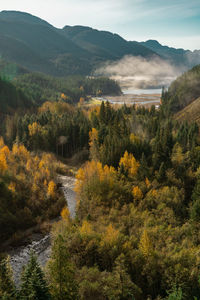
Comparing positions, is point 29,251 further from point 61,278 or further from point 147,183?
point 147,183

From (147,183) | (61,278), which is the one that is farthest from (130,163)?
(61,278)

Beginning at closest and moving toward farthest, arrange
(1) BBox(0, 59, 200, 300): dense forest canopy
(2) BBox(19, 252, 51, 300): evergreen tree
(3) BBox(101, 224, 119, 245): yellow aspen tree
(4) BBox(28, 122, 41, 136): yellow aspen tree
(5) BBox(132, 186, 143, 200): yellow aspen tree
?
(2) BBox(19, 252, 51, 300): evergreen tree, (1) BBox(0, 59, 200, 300): dense forest canopy, (3) BBox(101, 224, 119, 245): yellow aspen tree, (5) BBox(132, 186, 143, 200): yellow aspen tree, (4) BBox(28, 122, 41, 136): yellow aspen tree

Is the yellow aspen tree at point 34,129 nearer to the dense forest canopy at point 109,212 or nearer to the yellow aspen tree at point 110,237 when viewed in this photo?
the dense forest canopy at point 109,212

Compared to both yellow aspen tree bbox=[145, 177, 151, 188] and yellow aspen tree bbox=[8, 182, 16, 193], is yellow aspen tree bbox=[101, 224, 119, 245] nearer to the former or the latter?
yellow aspen tree bbox=[145, 177, 151, 188]

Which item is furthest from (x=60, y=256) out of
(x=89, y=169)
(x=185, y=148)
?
(x=185, y=148)

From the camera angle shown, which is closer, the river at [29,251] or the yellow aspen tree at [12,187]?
the river at [29,251]

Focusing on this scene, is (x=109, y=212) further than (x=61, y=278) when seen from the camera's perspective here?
Yes

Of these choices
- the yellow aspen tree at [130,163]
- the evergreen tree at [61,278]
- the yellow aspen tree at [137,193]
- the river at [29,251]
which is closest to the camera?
the evergreen tree at [61,278]

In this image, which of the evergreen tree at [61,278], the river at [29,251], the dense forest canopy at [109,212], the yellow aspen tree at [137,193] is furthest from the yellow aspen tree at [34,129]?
the evergreen tree at [61,278]

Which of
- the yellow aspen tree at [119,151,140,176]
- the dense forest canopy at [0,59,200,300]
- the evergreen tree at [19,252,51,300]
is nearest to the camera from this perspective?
the evergreen tree at [19,252,51,300]

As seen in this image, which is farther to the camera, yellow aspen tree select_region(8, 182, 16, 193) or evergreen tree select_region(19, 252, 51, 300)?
yellow aspen tree select_region(8, 182, 16, 193)

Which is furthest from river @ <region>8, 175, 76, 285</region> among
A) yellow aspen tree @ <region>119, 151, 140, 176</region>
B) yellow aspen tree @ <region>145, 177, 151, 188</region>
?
yellow aspen tree @ <region>145, 177, 151, 188</region>

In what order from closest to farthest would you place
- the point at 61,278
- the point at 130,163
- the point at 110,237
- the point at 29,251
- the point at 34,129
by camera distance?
the point at 61,278
the point at 110,237
the point at 29,251
the point at 130,163
the point at 34,129
